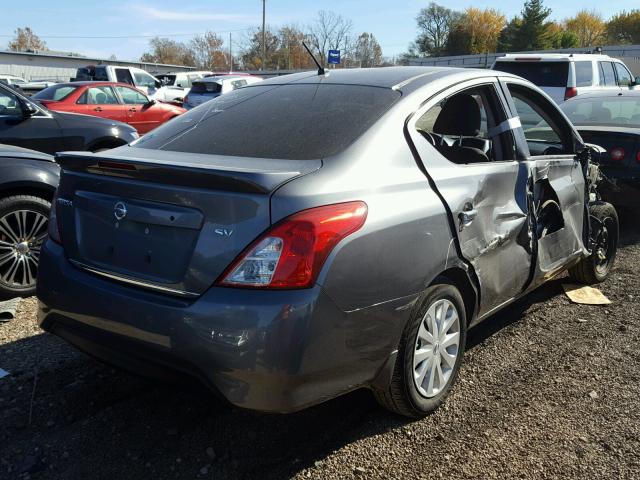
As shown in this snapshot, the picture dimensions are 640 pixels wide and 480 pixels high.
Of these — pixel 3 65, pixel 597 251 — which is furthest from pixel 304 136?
pixel 3 65

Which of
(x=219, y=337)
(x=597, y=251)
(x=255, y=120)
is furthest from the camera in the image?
(x=597, y=251)

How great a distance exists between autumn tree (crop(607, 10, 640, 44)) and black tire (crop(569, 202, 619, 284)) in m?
89.6

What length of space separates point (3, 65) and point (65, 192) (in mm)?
60892

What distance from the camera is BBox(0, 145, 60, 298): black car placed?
4.36 meters

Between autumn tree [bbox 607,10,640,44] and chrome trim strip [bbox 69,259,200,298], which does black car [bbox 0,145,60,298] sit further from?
autumn tree [bbox 607,10,640,44]

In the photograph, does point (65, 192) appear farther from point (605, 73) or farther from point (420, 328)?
point (605, 73)

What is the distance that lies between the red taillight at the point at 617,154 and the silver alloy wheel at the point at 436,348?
4.24m

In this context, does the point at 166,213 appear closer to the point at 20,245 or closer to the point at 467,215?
the point at 467,215

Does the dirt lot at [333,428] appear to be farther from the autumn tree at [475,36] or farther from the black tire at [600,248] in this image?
the autumn tree at [475,36]

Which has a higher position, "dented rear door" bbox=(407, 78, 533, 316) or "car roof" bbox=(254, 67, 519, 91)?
"car roof" bbox=(254, 67, 519, 91)

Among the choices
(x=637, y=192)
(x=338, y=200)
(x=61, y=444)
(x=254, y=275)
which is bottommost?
(x=61, y=444)

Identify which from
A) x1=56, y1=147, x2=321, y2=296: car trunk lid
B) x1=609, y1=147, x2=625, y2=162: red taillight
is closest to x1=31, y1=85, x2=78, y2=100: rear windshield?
x1=609, y1=147, x2=625, y2=162: red taillight

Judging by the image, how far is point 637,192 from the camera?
6.20 m

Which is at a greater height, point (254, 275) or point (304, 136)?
point (304, 136)
